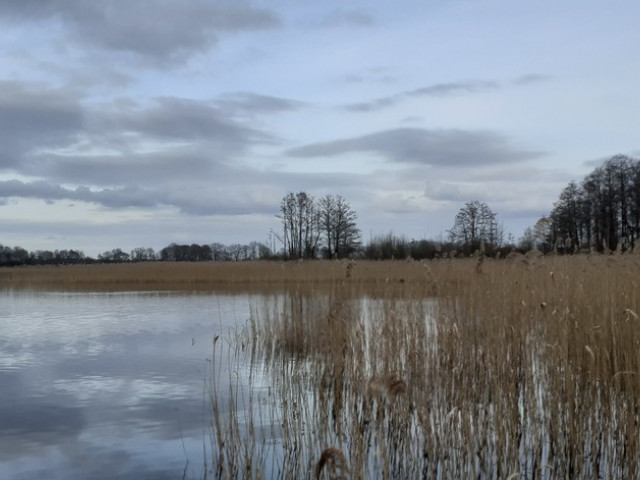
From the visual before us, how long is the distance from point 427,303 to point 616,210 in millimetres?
33254

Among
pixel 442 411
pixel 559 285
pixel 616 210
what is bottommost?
pixel 442 411

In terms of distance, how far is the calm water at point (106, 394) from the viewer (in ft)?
13.8

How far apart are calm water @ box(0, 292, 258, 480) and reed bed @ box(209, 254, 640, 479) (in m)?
0.51

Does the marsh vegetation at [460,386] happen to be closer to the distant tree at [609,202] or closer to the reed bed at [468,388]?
the reed bed at [468,388]

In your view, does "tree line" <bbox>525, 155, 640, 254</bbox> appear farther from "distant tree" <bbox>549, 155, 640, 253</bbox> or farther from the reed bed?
the reed bed

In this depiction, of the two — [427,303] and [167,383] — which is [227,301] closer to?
[167,383]

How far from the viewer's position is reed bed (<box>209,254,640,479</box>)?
10.9ft

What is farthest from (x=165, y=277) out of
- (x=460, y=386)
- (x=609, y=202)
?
(x=609, y=202)

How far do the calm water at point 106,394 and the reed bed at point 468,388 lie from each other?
51 cm

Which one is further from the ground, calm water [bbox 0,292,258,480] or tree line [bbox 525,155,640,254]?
tree line [bbox 525,155,640,254]

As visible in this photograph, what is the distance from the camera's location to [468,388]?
420 centimetres

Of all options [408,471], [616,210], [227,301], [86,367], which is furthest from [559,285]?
[616,210]

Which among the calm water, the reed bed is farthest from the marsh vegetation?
the calm water

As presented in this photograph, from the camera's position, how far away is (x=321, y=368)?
534 centimetres
